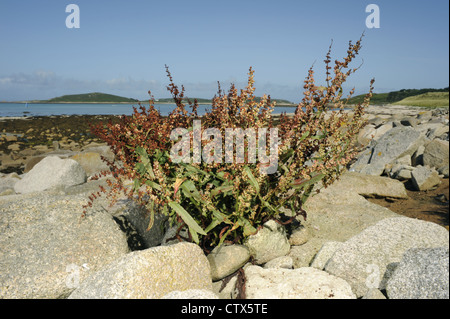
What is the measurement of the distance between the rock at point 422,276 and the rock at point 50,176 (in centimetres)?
833

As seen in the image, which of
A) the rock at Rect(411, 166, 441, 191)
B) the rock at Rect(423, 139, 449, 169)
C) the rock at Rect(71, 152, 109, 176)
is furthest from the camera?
the rock at Rect(71, 152, 109, 176)

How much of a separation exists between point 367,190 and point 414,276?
12.2ft

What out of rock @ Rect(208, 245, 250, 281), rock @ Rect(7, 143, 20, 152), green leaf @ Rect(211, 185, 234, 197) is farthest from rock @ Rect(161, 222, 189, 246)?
rock @ Rect(7, 143, 20, 152)

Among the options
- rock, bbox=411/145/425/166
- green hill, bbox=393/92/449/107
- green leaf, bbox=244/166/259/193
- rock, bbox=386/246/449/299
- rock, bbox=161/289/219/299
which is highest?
green hill, bbox=393/92/449/107

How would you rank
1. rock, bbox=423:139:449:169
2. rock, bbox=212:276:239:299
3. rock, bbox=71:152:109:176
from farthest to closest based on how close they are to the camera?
rock, bbox=71:152:109:176 < rock, bbox=423:139:449:169 < rock, bbox=212:276:239:299

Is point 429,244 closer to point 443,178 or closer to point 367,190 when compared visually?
point 367,190

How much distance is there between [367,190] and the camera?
6434mm

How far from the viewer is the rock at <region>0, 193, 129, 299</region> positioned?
135 inches

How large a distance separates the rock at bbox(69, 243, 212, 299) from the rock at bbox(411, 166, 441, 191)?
19.0 ft

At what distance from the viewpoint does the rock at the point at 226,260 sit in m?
3.48

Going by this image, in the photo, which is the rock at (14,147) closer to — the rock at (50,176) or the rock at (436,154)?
the rock at (50,176)

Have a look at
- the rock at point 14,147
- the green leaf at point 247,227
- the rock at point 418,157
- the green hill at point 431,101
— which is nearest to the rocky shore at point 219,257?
the green leaf at point 247,227

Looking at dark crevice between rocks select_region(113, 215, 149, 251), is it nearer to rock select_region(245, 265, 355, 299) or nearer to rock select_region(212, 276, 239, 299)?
rock select_region(212, 276, 239, 299)

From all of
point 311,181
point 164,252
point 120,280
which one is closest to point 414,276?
point 311,181
